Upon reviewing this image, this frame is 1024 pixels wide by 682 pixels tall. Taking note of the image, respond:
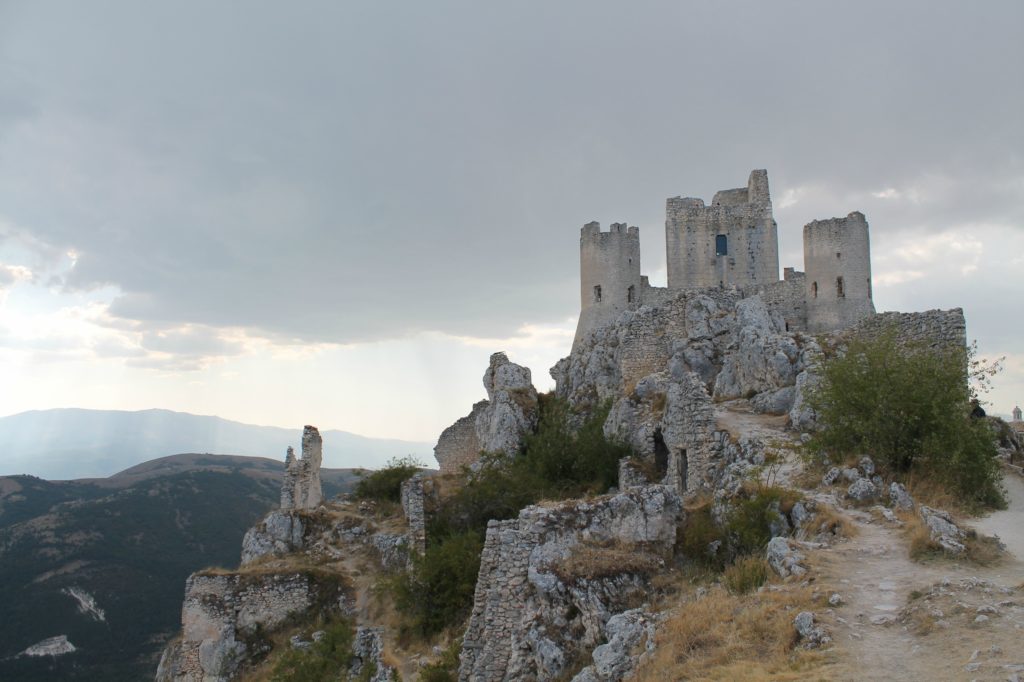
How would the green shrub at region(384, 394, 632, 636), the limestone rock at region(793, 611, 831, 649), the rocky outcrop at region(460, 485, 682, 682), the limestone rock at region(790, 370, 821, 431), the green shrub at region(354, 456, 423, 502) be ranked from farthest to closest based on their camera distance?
the green shrub at region(354, 456, 423, 502)
the limestone rock at region(790, 370, 821, 431)
the green shrub at region(384, 394, 632, 636)
the rocky outcrop at region(460, 485, 682, 682)
the limestone rock at region(793, 611, 831, 649)

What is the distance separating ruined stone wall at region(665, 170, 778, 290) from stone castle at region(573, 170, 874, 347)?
5 cm

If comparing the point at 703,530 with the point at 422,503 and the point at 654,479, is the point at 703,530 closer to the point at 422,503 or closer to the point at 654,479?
the point at 654,479

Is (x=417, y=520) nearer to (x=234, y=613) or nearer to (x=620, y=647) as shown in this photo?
(x=234, y=613)

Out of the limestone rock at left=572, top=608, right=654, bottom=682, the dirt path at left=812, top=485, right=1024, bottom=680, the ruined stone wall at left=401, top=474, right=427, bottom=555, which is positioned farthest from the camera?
the ruined stone wall at left=401, top=474, right=427, bottom=555

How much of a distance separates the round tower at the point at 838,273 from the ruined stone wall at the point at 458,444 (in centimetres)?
1497

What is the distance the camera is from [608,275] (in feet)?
113

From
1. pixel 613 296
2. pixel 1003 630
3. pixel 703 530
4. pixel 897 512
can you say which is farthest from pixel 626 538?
pixel 613 296

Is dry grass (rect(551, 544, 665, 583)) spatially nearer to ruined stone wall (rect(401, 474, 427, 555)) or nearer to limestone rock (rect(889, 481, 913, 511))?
limestone rock (rect(889, 481, 913, 511))

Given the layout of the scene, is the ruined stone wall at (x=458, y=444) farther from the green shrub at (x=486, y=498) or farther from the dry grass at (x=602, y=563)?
the dry grass at (x=602, y=563)

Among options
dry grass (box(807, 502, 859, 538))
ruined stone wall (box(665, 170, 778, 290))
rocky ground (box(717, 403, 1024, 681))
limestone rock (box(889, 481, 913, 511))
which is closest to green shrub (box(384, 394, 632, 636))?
dry grass (box(807, 502, 859, 538))

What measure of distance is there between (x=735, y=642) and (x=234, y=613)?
14.4 metres

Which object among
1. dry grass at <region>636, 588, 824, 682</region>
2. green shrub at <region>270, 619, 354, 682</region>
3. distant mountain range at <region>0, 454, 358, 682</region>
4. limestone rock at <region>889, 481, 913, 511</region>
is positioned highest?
limestone rock at <region>889, 481, 913, 511</region>

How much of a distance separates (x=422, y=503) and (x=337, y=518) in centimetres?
389

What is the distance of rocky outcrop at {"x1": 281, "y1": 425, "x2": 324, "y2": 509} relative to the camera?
75.2 feet
